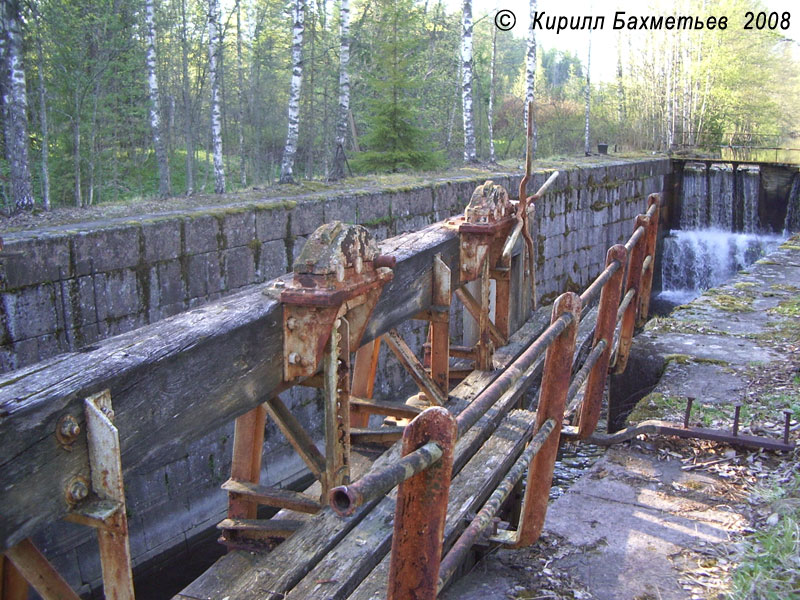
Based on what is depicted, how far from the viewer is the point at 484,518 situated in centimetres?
250

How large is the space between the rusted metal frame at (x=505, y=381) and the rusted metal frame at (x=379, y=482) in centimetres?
15

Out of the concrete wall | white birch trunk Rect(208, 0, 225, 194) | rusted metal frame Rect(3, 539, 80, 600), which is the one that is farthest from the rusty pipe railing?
white birch trunk Rect(208, 0, 225, 194)

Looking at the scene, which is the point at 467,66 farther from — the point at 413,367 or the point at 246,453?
the point at 246,453

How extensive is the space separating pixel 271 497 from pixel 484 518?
109 centimetres

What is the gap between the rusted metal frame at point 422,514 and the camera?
70.1 inches

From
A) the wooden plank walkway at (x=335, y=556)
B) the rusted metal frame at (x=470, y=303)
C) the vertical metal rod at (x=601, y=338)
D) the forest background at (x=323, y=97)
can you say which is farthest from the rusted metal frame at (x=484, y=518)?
the forest background at (x=323, y=97)

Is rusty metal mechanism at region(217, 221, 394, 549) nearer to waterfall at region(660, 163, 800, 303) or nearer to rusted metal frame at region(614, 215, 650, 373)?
rusted metal frame at region(614, 215, 650, 373)

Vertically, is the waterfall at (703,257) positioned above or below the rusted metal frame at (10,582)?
below

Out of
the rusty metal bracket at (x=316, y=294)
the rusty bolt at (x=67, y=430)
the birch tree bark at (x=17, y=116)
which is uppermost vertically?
the birch tree bark at (x=17, y=116)

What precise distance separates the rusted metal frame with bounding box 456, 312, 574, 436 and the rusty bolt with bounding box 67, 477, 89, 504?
972mm

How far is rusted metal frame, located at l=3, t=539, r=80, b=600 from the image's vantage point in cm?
202

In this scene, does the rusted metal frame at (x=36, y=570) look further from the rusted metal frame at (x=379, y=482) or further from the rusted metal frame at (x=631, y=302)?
the rusted metal frame at (x=631, y=302)

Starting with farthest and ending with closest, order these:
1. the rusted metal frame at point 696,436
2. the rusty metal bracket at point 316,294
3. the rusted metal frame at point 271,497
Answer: the rusted metal frame at point 696,436 < the rusted metal frame at point 271,497 < the rusty metal bracket at point 316,294

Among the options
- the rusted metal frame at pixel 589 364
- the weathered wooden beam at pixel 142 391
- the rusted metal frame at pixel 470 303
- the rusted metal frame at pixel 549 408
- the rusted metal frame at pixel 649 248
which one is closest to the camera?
the weathered wooden beam at pixel 142 391
